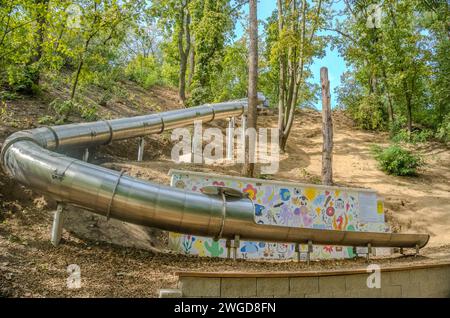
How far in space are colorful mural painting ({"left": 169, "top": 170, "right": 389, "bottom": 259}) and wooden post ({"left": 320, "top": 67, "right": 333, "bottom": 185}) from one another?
2753 millimetres

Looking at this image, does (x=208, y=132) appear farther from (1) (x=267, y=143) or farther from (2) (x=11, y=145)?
(2) (x=11, y=145)

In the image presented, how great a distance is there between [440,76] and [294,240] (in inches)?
698

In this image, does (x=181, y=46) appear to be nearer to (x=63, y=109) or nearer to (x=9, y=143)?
(x=63, y=109)

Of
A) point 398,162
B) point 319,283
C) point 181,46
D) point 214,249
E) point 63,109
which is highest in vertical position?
point 181,46

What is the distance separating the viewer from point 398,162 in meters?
17.6

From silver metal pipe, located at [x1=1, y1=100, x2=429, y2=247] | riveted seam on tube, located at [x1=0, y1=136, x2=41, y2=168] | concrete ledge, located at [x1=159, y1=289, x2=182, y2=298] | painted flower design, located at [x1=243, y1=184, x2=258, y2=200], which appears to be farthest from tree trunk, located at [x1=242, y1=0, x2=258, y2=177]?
concrete ledge, located at [x1=159, y1=289, x2=182, y2=298]

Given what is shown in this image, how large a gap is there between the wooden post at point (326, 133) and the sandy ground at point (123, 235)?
6.22 feet

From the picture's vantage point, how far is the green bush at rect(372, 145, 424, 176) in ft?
57.5

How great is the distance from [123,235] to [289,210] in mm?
4363

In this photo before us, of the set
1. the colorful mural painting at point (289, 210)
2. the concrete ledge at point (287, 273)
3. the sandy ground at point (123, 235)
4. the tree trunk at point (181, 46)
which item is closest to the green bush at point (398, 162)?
the sandy ground at point (123, 235)

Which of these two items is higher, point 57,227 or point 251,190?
point 251,190

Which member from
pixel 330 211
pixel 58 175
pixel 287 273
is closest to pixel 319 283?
pixel 287 273

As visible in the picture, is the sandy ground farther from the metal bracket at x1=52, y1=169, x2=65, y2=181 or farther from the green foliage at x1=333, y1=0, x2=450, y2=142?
the green foliage at x1=333, y1=0, x2=450, y2=142

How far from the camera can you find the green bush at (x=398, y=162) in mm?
17531
